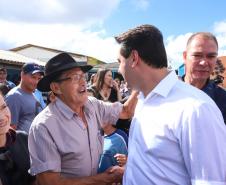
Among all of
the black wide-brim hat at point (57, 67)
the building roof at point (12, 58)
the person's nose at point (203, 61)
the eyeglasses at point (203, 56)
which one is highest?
the eyeglasses at point (203, 56)

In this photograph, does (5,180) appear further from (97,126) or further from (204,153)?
(204,153)

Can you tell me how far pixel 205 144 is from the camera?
1543mm

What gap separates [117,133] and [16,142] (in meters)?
1.05

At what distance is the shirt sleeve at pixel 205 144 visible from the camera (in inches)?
60.6

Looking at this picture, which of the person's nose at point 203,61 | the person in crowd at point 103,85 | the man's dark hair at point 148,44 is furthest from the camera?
the person in crowd at point 103,85

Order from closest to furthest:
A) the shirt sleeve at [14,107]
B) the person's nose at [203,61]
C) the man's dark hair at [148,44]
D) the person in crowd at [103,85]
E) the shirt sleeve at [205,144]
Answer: the shirt sleeve at [205,144] < the man's dark hair at [148,44] < the person's nose at [203,61] < the shirt sleeve at [14,107] < the person in crowd at [103,85]

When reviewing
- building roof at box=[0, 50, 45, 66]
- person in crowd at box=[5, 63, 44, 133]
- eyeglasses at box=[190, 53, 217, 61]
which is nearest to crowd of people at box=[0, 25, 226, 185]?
eyeglasses at box=[190, 53, 217, 61]

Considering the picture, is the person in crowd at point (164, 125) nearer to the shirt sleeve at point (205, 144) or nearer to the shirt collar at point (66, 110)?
the shirt sleeve at point (205, 144)

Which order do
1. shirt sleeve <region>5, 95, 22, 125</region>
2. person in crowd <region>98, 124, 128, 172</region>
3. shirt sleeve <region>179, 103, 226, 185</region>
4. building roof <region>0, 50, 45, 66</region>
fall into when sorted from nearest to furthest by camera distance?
shirt sleeve <region>179, 103, 226, 185</region>, person in crowd <region>98, 124, 128, 172</region>, shirt sleeve <region>5, 95, 22, 125</region>, building roof <region>0, 50, 45, 66</region>

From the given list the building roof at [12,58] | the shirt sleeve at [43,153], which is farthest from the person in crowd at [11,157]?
the building roof at [12,58]

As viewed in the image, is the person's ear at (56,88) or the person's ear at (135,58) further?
the person's ear at (56,88)

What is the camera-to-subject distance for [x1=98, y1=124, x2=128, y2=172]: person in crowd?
2829mm

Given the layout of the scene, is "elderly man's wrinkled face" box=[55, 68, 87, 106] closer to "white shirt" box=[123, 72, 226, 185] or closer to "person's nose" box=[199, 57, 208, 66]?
"white shirt" box=[123, 72, 226, 185]

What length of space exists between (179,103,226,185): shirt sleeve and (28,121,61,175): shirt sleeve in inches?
48.6
